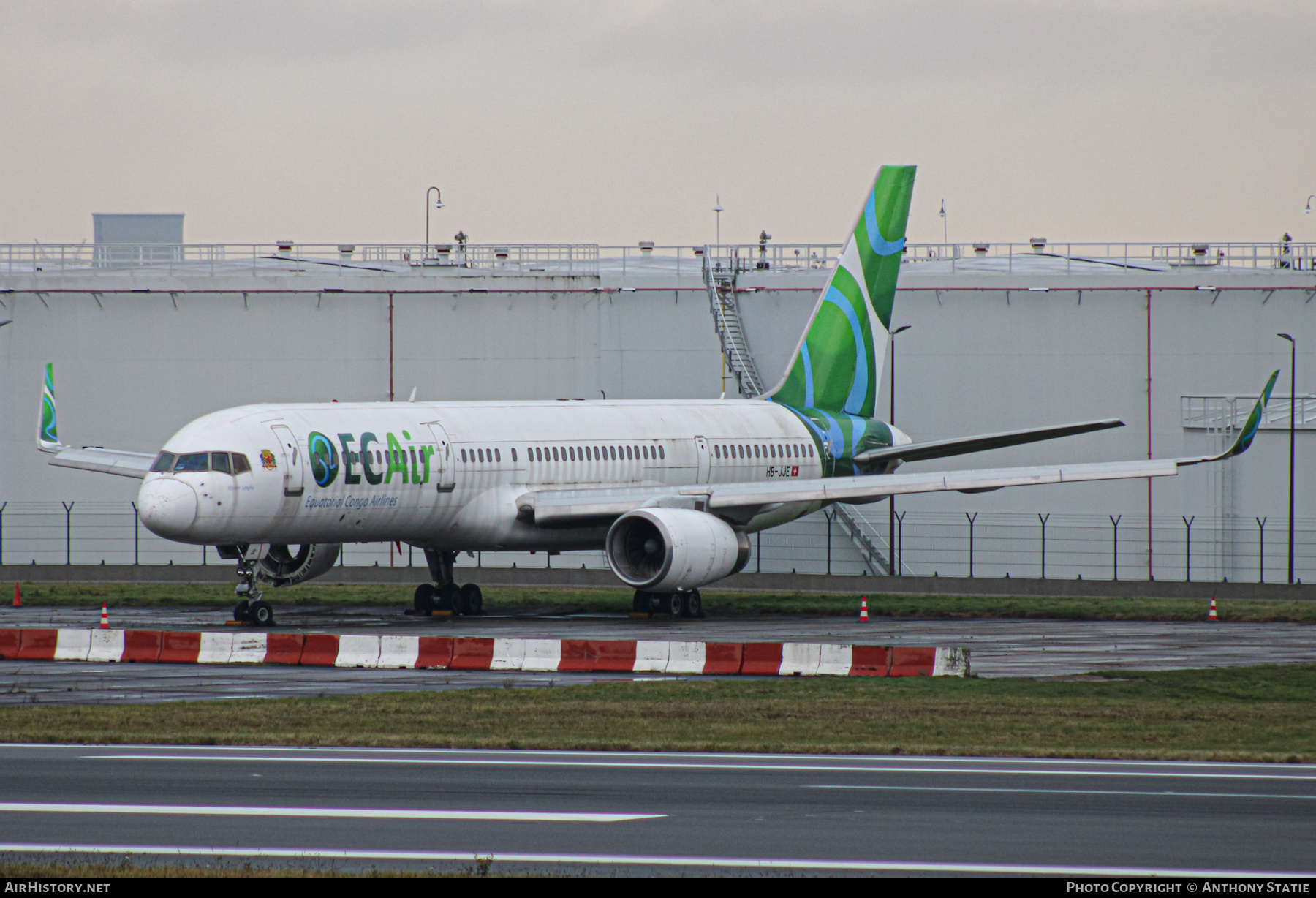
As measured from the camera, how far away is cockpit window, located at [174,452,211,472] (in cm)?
3089

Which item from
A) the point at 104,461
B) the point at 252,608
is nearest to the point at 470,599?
the point at 252,608

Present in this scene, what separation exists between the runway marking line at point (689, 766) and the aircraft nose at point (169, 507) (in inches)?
575

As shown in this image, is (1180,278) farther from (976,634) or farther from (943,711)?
(943,711)

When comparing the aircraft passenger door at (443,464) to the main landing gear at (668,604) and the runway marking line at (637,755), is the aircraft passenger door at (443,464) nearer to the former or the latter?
the main landing gear at (668,604)

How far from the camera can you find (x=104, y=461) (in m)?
38.4

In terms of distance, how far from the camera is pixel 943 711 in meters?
19.8

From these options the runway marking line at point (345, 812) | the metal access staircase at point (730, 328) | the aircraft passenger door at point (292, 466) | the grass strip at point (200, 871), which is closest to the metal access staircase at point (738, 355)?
the metal access staircase at point (730, 328)

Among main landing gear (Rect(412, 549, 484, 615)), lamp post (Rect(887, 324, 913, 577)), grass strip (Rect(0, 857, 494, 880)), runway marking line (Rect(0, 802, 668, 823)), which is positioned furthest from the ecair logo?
grass strip (Rect(0, 857, 494, 880))

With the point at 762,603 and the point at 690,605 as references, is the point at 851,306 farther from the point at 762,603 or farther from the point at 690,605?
the point at 690,605

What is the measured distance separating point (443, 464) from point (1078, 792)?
21631 mm

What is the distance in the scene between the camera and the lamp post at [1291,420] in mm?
48531

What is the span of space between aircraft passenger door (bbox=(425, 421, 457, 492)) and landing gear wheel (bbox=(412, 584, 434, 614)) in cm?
274
